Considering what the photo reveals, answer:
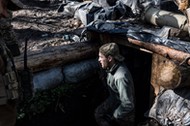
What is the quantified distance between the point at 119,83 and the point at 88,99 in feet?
4.76

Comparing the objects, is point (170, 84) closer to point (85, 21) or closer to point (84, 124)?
point (84, 124)

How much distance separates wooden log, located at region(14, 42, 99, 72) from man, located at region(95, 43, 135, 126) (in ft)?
3.46

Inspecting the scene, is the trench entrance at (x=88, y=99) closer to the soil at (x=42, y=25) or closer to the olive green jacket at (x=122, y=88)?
the olive green jacket at (x=122, y=88)

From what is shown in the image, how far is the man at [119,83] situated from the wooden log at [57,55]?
105 centimetres

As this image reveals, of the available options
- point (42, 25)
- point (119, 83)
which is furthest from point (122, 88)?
point (42, 25)

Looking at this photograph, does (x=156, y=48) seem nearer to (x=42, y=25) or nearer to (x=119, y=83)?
(x=119, y=83)

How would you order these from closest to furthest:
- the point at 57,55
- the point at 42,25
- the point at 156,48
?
1. the point at 156,48
2. the point at 57,55
3. the point at 42,25

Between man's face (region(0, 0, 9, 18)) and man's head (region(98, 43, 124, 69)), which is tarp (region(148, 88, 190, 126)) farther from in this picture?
man's face (region(0, 0, 9, 18))

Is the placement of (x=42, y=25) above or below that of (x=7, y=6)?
below

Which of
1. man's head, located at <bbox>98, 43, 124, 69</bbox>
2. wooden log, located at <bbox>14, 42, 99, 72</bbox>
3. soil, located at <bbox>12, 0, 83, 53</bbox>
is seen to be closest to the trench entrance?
wooden log, located at <bbox>14, 42, 99, 72</bbox>

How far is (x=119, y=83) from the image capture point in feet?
16.1

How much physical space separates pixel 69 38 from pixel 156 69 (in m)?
2.56

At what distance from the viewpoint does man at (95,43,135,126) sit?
16.1 ft

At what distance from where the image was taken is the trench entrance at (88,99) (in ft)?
19.5
